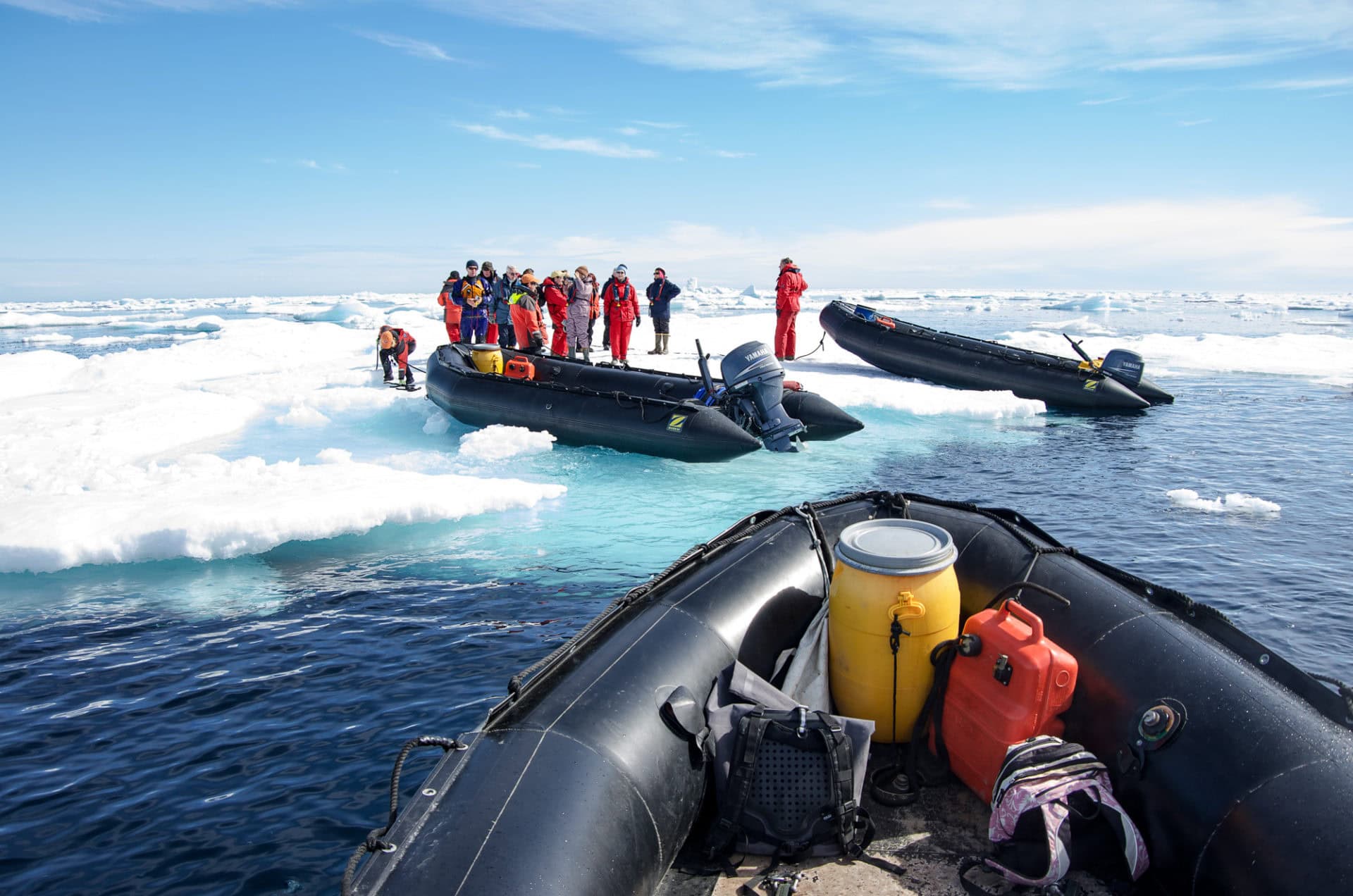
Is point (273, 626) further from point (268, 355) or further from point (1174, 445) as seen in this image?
point (268, 355)

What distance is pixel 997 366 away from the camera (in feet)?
45.2

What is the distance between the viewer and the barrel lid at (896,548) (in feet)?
10.2

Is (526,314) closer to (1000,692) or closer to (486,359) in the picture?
(486,359)

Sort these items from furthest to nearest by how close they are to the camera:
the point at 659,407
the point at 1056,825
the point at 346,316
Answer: the point at 346,316
the point at 659,407
the point at 1056,825

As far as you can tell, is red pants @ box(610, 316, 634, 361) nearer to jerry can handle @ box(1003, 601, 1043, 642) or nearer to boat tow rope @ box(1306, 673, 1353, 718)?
jerry can handle @ box(1003, 601, 1043, 642)

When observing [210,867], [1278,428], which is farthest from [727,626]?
[1278,428]

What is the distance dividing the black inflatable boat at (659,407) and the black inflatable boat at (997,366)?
197 inches

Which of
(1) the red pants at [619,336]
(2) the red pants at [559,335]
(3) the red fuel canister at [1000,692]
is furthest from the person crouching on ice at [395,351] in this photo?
(3) the red fuel canister at [1000,692]

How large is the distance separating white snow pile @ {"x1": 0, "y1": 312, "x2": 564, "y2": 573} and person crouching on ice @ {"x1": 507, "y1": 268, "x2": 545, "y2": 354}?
2357 millimetres

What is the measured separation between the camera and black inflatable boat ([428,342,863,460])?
8984 millimetres

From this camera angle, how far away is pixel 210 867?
10.4ft

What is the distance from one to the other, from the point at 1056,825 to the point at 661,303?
13.4 m

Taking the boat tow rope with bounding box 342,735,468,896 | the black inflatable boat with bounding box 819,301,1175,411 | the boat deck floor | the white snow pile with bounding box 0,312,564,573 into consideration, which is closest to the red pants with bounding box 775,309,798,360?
the black inflatable boat with bounding box 819,301,1175,411

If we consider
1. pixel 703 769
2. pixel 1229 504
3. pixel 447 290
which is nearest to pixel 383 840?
pixel 703 769
